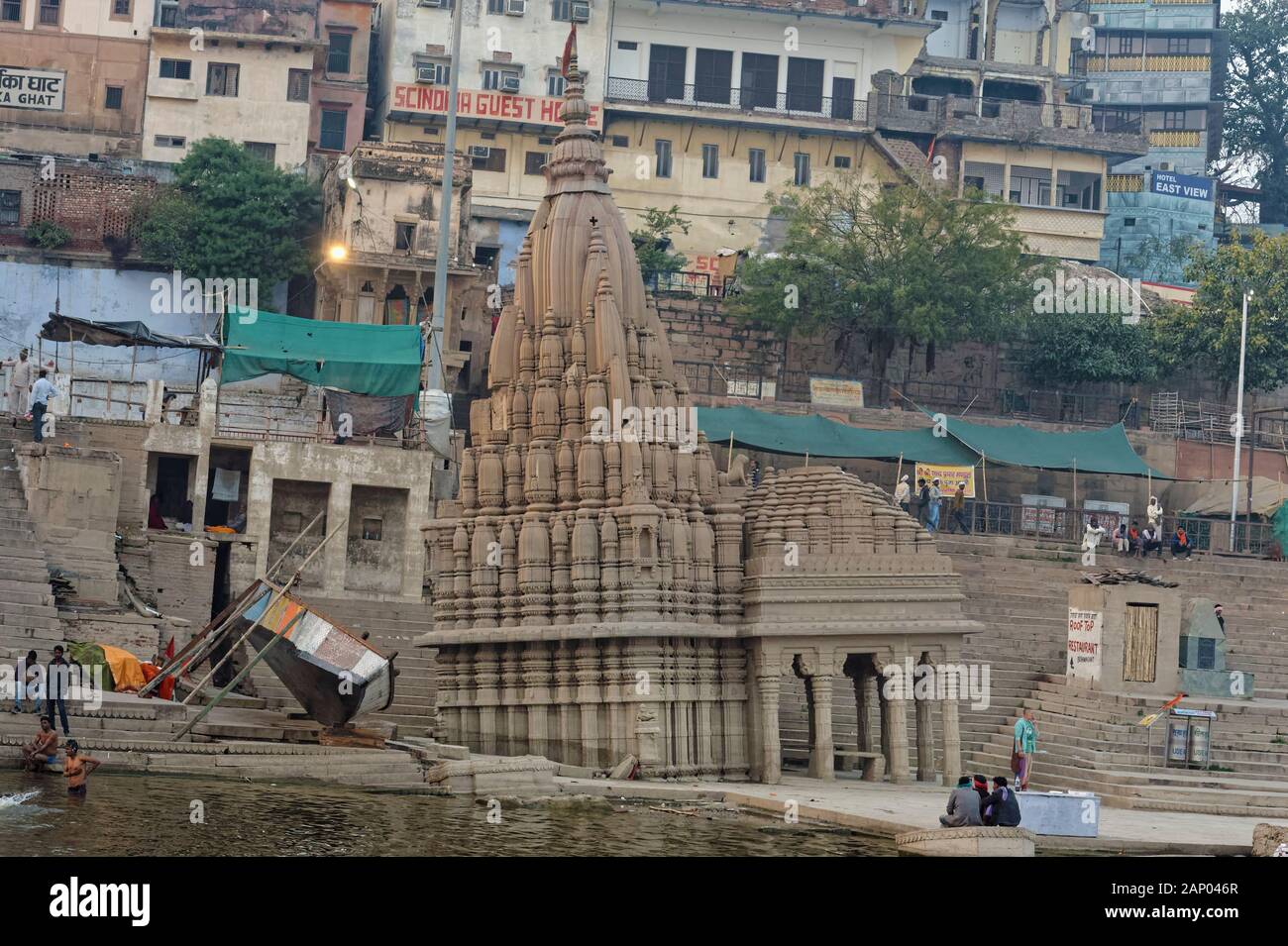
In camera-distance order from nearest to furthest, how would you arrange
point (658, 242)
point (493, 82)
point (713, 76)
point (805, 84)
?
1. point (658, 242)
2. point (493, 82)
3. point (713, 76)
4. point (805, 84)

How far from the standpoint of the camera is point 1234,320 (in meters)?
55.5

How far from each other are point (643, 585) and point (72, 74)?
105ft

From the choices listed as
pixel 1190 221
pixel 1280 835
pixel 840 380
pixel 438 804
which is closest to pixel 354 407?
pixel 840 380

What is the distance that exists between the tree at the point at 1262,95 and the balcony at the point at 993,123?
1258 cm

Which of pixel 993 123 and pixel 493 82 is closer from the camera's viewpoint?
pixel 493 82

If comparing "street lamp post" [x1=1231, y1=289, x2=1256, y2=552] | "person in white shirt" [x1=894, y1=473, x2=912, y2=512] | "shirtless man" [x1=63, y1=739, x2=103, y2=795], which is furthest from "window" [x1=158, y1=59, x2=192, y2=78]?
"shirtless man" [x1=63, y1=739, x2=103, y2=795]

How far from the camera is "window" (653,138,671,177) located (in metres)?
61.2

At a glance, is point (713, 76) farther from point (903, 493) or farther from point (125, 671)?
point (125, 671)

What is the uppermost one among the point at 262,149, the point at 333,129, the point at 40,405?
the point at 333,129

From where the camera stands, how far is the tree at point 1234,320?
55.9 meters

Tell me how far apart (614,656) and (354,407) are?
15673 millimetres

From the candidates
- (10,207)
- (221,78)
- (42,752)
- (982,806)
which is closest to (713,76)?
(221,78)

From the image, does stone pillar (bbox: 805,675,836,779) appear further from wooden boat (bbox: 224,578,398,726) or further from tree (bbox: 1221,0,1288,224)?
tree (bbox: 1221,0,1288,224)
